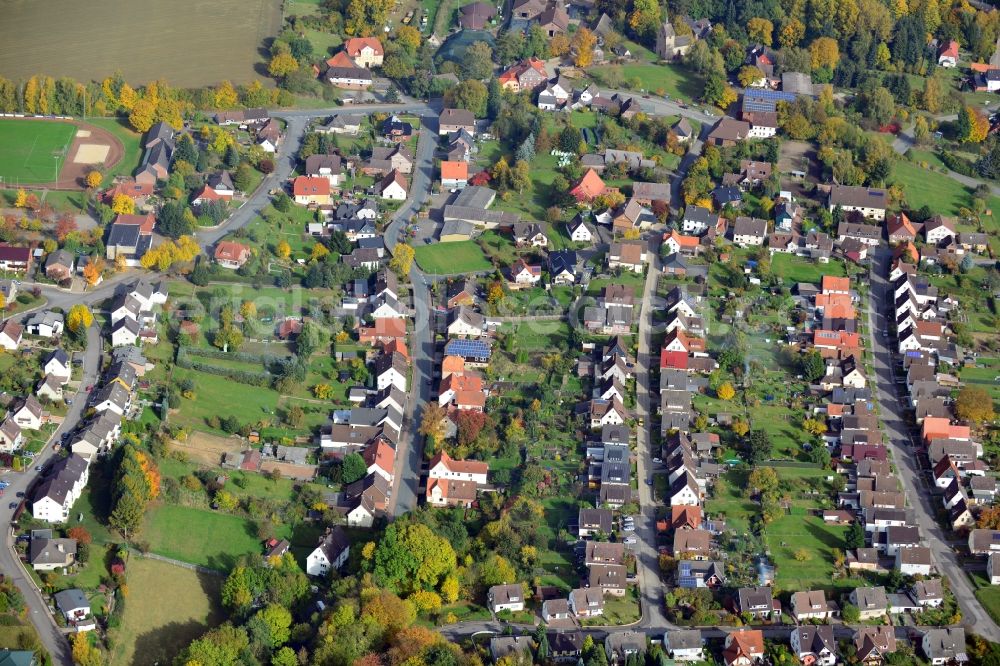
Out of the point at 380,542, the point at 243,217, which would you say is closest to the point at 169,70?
the point at 243,217

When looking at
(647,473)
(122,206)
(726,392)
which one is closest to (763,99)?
(726,392)

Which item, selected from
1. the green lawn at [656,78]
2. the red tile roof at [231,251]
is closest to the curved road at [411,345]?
the green lawn at [656,78]

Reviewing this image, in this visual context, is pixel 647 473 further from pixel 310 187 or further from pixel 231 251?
pixel 310 187

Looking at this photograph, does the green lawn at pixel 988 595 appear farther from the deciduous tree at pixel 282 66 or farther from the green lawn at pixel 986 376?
the deciduous tree at pixel 282 66

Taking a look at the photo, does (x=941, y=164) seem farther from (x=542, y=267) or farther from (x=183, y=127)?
(x=183, y=127)

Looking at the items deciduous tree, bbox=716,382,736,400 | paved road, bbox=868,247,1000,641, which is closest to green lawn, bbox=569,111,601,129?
paved road, bbox=868,247,1000,641

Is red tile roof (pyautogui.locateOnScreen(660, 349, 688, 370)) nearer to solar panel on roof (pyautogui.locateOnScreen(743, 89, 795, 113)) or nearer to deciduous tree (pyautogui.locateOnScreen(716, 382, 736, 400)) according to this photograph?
deciduous tree (pyautogui.locateOnScreen(716, 382, 736, 400))
